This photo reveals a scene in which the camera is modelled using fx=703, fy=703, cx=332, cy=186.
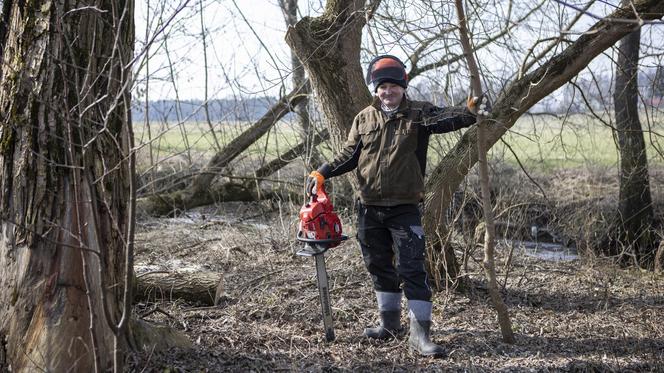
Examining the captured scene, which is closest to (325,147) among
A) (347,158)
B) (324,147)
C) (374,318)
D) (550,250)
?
(324,147)

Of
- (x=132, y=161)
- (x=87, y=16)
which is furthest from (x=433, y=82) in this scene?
(x=132, y=161)

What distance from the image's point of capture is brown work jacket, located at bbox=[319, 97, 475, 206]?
450 centimetres

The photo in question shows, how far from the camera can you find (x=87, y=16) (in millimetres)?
3721

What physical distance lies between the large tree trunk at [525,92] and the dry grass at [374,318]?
69 centimetres

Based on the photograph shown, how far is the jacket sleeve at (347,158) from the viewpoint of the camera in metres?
4.71

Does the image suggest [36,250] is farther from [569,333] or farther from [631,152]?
[631,152]

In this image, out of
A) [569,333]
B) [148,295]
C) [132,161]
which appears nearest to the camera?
[132,161]

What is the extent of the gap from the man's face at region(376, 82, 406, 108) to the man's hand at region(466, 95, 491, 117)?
58 centimetres

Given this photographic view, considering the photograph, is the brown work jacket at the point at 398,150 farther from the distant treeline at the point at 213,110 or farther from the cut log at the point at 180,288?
the distant treeline at the point at 213,110

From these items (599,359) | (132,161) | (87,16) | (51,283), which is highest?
(87,16)

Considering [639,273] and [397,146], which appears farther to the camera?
[639,273]

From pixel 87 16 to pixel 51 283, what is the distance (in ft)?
4.61

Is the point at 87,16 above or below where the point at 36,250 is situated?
above

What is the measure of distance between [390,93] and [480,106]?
67 cm
